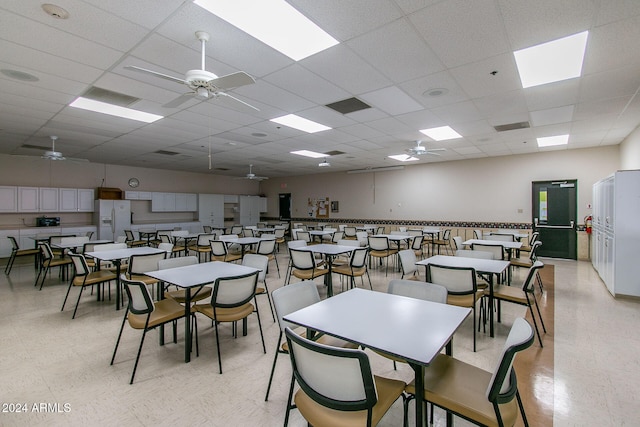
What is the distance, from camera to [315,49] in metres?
2.94

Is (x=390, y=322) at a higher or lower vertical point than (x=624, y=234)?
lower

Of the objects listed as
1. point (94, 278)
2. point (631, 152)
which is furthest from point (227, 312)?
point (631, 152)

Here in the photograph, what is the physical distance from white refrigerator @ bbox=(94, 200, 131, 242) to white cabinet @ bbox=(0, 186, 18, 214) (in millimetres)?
1814

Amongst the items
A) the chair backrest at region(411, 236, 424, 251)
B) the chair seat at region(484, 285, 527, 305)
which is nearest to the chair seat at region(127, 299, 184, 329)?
the chair seat at region(484, 285, 527, 305)

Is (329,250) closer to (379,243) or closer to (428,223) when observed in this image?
(379,243)

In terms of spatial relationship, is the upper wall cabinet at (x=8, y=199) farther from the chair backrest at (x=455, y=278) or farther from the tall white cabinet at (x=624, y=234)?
the tall white cabinet at (x=624, y=234)

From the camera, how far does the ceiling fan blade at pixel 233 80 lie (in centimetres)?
255

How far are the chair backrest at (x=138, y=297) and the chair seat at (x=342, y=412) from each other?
1.65 m

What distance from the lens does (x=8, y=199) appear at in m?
8.04

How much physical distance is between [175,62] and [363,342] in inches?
130

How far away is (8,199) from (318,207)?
9.83 metres

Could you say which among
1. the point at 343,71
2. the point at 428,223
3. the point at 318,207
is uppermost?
the point at 343,71

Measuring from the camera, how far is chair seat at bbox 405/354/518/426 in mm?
1450

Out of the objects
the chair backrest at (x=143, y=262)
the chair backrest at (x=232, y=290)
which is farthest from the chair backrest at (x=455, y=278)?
the chair backrest at (x=143, y=262)
